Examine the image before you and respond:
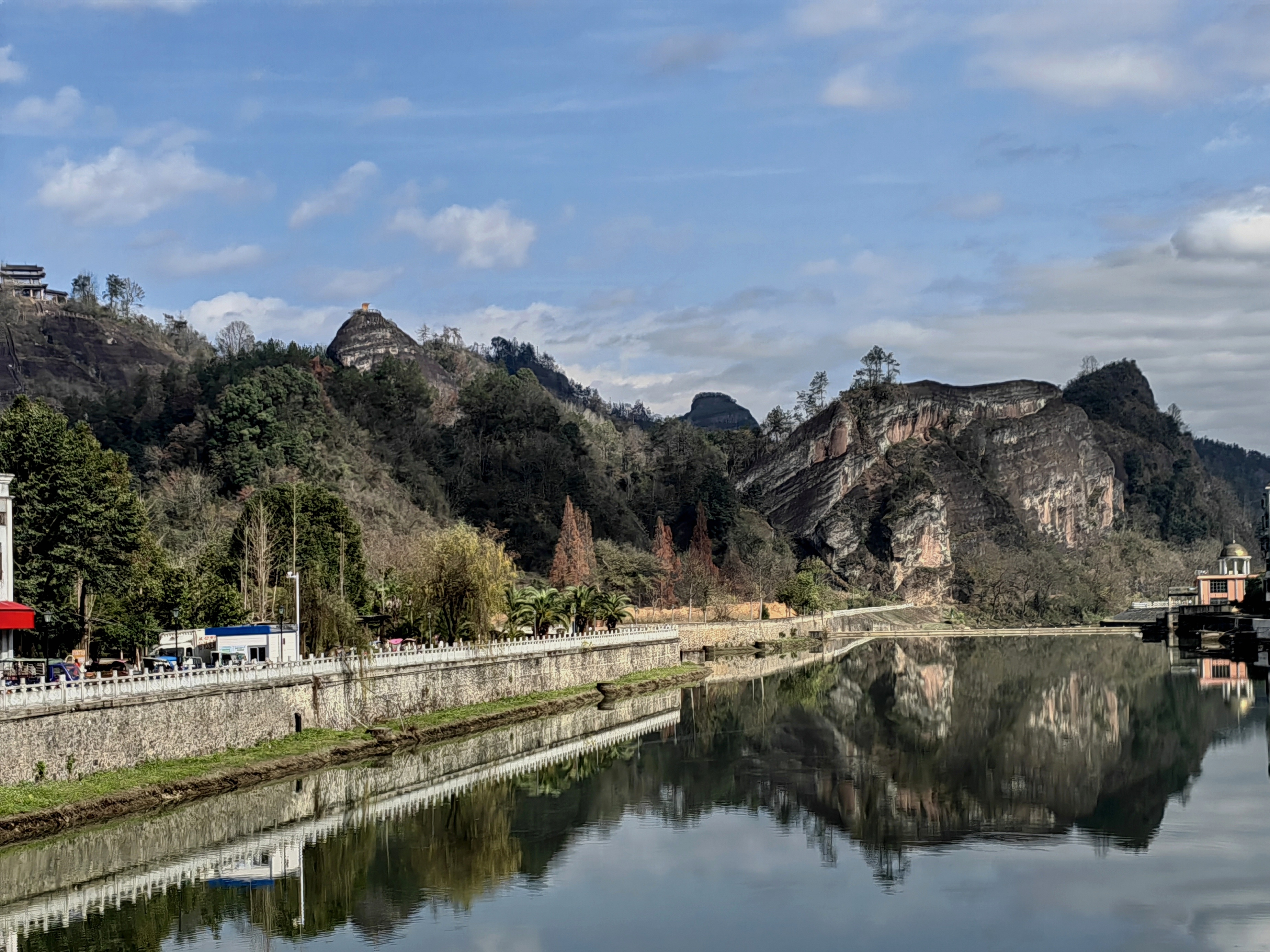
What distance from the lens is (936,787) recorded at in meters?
51.8

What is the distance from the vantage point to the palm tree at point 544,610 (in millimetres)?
82625

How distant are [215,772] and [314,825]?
444 cm

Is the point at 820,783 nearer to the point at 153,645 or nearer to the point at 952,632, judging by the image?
the point at 153,645

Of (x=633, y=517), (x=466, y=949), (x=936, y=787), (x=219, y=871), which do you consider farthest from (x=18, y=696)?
(x=633, y=517)

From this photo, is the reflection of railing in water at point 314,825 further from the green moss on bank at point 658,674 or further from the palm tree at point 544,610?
the green moss on bank at point 658,674

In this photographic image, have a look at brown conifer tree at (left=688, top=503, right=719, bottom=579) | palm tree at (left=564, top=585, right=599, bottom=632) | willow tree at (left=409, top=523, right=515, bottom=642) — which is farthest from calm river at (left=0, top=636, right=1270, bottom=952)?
brown conifer tree at (left=688, top=503, right=719, bottom=579)

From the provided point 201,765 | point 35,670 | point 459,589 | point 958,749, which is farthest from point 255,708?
point 958,749

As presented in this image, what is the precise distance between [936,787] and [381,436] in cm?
12250

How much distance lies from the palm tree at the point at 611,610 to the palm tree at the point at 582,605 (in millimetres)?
338

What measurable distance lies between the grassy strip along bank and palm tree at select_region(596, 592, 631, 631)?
88.1ft

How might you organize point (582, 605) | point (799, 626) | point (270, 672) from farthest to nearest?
point (799, 626)
point (582, 605)
point (270, 672)

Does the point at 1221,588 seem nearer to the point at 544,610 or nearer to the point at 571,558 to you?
the point at 571,558

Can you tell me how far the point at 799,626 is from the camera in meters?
144

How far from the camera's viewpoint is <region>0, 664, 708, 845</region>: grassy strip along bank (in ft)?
121
